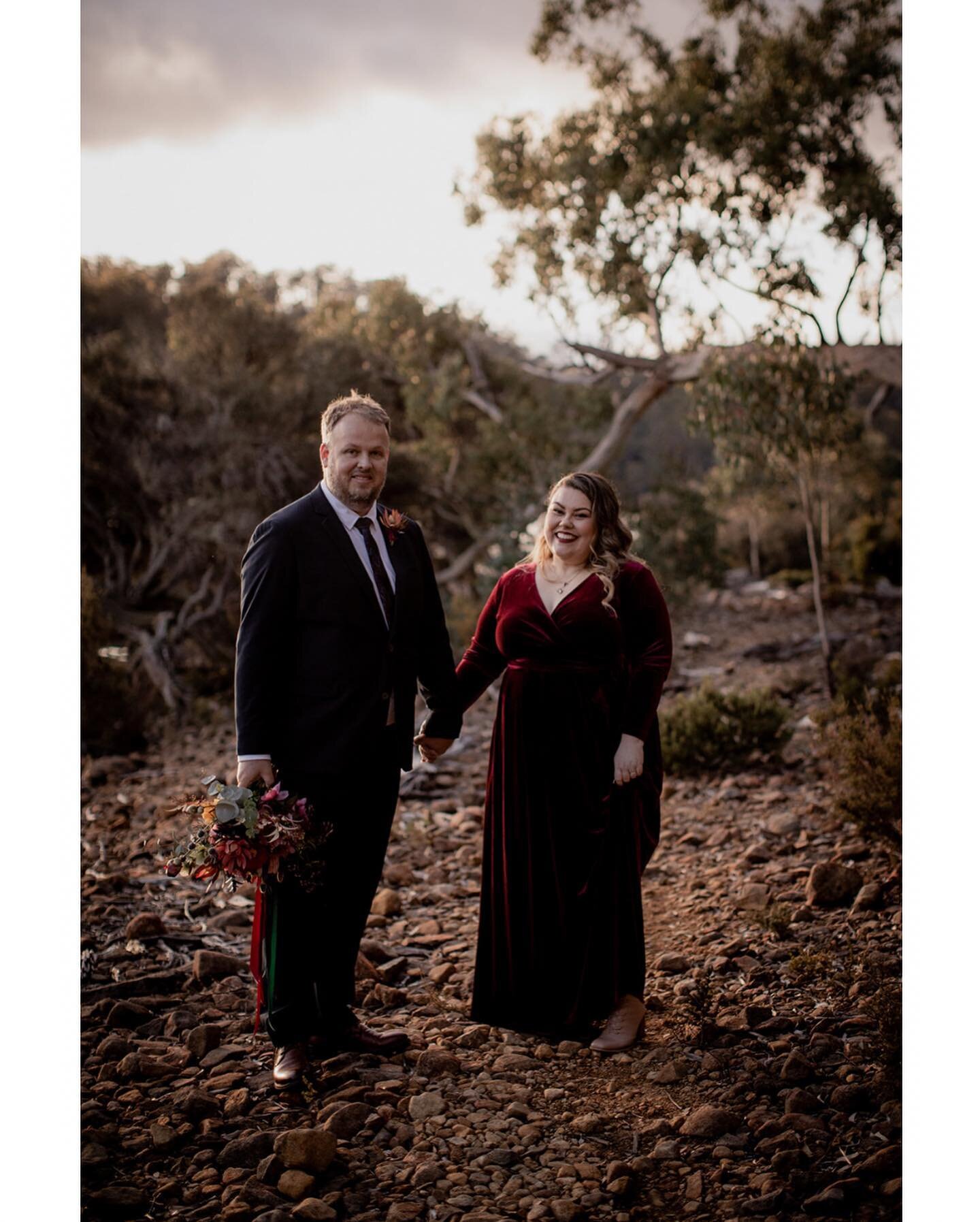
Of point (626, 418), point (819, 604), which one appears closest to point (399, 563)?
point (819, 604)

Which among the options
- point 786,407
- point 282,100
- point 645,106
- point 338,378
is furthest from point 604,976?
point 338,378

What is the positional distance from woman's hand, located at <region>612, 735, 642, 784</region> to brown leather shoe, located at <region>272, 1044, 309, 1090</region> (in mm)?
1287

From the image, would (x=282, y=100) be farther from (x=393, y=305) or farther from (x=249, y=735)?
(x=393, y=305)

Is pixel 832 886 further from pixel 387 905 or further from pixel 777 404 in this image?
pixel 777 404

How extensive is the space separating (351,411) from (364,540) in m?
0.40

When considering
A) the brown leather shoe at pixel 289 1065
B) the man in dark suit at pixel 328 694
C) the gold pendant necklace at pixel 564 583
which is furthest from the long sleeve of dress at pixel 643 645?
the brown leather shoe at pixel 289 1065

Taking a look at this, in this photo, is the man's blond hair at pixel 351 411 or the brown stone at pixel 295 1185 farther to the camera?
the man's blond hair at pixel 351 411

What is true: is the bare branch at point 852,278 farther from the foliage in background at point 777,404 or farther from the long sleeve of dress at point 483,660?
the long sleeve of dress at point 483,660

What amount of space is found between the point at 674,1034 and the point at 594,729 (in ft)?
3.39

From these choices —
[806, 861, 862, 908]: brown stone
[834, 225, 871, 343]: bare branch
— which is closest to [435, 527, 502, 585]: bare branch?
[834, 225, 871, 343]: bare branch

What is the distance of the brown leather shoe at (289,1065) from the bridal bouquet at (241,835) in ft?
1.83

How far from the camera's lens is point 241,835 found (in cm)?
285

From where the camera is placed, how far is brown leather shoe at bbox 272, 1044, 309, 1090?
9.87 feet

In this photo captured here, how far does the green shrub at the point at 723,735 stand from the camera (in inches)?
267
